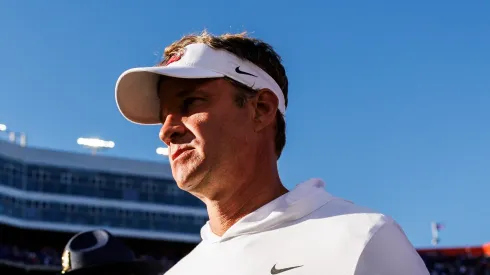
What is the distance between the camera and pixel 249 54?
2.40 metres

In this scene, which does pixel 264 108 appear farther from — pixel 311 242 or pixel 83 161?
pixel 83 161

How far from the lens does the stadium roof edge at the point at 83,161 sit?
175ft

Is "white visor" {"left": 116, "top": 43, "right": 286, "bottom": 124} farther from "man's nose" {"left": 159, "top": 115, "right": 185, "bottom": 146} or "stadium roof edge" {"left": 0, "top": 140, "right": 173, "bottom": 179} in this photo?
"stadium roof edge" {"left": 0, "top": 140, "right": 173, "bottom": 179}

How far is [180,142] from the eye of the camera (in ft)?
7.50

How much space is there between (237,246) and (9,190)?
169 feet

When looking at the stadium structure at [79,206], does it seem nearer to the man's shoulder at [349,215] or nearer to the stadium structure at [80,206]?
the stadium structure at [80,206]

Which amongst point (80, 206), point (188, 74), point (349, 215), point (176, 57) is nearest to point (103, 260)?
point (176, 57)

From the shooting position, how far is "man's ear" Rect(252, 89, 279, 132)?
2.37 m

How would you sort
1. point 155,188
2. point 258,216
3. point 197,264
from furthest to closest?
point 155,188 → point 197,264 → point 258,216

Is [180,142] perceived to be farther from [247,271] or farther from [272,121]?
[247,271]

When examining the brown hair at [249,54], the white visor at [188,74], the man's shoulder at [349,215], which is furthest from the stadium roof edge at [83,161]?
the man's shoulder at [349,215]

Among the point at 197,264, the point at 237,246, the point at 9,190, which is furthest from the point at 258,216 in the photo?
the point at 9,190

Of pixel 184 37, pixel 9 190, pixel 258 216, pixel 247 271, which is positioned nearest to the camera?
pixel 247 271

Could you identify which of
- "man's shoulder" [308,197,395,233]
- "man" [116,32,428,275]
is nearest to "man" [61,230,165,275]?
"man" [116,32,428,275]
